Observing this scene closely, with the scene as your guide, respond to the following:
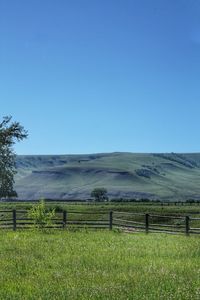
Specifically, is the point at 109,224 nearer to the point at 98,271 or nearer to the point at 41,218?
the point at 41,218

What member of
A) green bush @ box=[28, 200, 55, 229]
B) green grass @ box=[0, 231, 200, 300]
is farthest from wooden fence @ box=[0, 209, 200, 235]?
green grass @ box=[0, 231, 200, 300]

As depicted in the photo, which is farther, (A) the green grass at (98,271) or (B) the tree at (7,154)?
(B) the tree at (7,154)

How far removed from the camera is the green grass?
13.2 m

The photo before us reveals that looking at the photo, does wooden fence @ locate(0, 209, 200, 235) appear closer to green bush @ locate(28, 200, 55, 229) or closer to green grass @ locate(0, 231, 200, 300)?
green bush @ locate(28, 200, 55, 229)

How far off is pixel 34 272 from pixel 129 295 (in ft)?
16.0

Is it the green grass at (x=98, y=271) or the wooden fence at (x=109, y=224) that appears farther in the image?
the wooden fence at (x=109, y=224)

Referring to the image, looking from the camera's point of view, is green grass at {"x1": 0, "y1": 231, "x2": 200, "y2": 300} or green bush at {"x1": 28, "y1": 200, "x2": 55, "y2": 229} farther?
green bush at {"x1": 28, "y1": 200, "x2": 55, "y2": 229}

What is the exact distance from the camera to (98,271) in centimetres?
1695

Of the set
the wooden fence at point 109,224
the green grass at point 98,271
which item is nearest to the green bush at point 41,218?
the wooden fence at point 109,224

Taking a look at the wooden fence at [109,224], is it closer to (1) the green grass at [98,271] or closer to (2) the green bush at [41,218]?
(2) the green bush at [41,218]

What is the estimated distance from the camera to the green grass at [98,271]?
13.2 m

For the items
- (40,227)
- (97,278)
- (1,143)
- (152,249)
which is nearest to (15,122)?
(1,143)

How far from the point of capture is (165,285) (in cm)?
1423

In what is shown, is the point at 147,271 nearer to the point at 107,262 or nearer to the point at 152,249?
the point at 107,262
